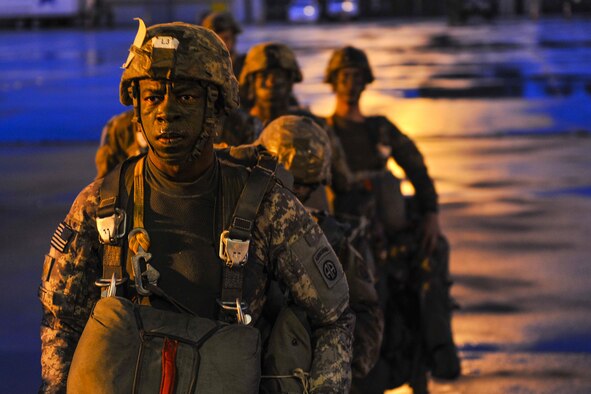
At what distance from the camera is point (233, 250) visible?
324 cm

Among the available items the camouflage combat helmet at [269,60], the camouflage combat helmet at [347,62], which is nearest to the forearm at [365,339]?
the camouflage combat helmet at [269,60]

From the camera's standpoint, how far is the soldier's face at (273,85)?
7051 millimetres

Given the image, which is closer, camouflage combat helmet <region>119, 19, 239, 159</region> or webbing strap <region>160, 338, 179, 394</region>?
webbing strap <region>160, 338, 179, 394</region>

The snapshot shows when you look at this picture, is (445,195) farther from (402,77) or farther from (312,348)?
(402,77)

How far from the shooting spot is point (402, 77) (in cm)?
2670

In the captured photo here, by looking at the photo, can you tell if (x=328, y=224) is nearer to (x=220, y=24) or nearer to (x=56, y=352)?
(x=56, y=352)

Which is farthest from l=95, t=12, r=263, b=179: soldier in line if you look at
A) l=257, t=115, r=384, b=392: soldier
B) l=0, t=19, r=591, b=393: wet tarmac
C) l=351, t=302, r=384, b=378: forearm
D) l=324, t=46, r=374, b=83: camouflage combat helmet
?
l=351, t=302, r=384, b=378: forearm

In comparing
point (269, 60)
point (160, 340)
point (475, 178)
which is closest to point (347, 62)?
point (269, 60)

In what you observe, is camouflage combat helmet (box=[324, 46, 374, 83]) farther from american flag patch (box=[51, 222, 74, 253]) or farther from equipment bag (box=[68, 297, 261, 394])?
equipment bag (box=[68, 297, 261, 394])

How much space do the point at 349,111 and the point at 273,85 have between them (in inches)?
17.4

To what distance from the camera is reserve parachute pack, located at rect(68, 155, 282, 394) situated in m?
3.04

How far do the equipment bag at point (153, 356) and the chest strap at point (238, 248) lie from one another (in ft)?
0.48

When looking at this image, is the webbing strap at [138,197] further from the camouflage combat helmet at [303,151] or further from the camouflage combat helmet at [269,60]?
the camouflage combat helmet at [269,60]

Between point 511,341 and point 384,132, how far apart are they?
5.37 feet
